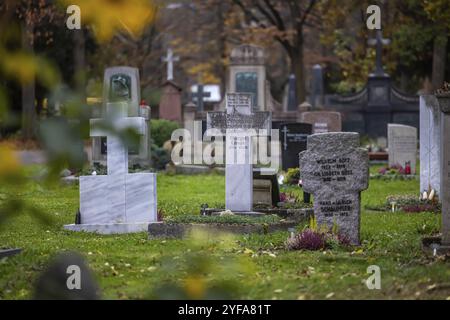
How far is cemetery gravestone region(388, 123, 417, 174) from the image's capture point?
82.6 feet

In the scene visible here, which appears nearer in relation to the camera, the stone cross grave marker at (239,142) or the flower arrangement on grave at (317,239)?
the flower arrangement on grave at (317,239)

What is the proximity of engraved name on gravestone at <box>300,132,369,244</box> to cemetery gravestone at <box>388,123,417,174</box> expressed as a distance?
1399cm

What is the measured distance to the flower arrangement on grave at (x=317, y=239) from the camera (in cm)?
1090

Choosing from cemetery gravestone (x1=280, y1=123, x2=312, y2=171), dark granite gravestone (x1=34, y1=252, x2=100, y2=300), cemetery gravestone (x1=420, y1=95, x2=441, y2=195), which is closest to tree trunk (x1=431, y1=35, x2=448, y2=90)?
cemetery gravestone (x1=280, y1=123, x2=312, y2=171)

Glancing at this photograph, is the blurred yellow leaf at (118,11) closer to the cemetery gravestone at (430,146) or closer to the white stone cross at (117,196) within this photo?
the white stone cross at (117,196)

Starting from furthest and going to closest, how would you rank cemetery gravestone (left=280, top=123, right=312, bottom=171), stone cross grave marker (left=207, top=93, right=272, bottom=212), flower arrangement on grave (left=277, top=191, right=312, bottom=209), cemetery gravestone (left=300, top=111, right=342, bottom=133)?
cemetery gravestone (left=300, top=111, right=342, bottom=133) → cemetery gravestone (left=280, top=123, right=312, bottom=171) → flower arrangement on grave (left=277, top=191, right=312, bottom=209) → stone cross grave marker (left=207, top=93, right=272, bottom=212)

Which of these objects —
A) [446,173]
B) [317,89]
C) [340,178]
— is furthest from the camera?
[317,89]

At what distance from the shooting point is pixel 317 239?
430 inches

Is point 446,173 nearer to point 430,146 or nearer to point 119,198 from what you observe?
point 119,198

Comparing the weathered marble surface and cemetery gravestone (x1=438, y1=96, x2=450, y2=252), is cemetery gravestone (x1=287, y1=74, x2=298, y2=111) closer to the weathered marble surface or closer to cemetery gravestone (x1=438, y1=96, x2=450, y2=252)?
the weathered marble surface

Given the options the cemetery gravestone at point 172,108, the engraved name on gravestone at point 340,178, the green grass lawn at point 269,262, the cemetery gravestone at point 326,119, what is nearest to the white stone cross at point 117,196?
the green grass lawn at point 269,262

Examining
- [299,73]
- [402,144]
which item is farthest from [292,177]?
[299,73]

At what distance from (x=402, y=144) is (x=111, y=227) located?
13.7m

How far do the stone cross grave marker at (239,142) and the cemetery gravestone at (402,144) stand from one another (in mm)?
11044
